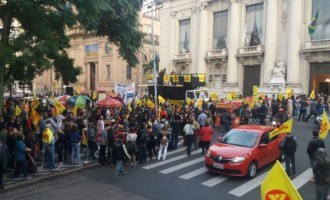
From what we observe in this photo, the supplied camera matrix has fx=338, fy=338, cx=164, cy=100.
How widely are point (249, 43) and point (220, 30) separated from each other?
4.55 metres

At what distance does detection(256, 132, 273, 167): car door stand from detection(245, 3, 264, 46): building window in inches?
1061

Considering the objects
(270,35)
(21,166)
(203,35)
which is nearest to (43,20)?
(21,166)

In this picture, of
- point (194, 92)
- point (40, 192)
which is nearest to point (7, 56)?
point (40, 192)

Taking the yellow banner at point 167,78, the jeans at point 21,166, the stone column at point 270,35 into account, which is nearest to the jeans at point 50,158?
the jeans at point 21,166

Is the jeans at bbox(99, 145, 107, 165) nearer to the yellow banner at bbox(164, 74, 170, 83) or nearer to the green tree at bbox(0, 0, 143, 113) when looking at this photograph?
the green tree at bbox(0, 0, 143, 113)

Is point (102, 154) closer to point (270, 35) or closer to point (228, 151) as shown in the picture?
point (228, 151)

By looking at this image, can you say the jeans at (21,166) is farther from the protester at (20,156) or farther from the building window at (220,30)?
the building window at (220,30)

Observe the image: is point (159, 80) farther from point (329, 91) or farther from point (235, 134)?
point (235, 134)

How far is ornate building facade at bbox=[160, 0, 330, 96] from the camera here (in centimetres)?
3244

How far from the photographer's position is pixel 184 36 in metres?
44.3

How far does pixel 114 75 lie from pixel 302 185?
162 ft

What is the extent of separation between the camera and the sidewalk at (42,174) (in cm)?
1008

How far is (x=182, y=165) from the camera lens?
12.3 meters

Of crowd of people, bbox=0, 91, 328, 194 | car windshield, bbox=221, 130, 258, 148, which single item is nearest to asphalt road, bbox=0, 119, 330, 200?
crowd of people, bbox=0, 91, 328, 194
